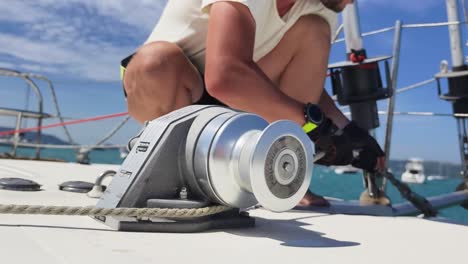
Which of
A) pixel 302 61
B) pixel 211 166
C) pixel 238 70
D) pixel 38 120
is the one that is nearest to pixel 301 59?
pixel 302 61

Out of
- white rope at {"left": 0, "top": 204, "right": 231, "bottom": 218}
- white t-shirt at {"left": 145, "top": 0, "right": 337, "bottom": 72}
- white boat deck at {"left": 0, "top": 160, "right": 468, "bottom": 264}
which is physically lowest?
white boat deck at {"left": 0, "top": 160, "right": 468, "bottom": 264}

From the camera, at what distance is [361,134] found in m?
0.87

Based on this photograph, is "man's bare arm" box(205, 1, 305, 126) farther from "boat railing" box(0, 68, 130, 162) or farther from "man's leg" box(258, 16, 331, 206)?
"boat railing" box(0, 68, 130, 162)

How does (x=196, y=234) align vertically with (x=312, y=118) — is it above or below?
below

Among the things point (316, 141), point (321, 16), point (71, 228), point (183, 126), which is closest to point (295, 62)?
point (321, 16)

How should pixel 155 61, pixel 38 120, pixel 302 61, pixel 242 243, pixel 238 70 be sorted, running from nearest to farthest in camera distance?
pixel 242 243, pixel 238 70, pixel 155 61, pixel 302 61, pixel 38 120

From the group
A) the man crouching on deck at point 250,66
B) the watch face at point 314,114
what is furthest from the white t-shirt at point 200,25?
the watch face at point 314,114

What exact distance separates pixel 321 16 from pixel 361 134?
15.2 inches

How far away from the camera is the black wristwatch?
779mm

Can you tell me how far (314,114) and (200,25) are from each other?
318 millimetres

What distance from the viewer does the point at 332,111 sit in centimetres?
116

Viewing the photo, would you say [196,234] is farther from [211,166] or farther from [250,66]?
[250,66]

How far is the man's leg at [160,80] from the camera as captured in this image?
3.02ft

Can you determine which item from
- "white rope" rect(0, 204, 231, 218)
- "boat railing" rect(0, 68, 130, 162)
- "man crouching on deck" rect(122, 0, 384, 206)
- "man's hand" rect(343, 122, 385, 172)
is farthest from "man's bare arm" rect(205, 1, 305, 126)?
"boat railing" rect(0, 68, 130, 162)
